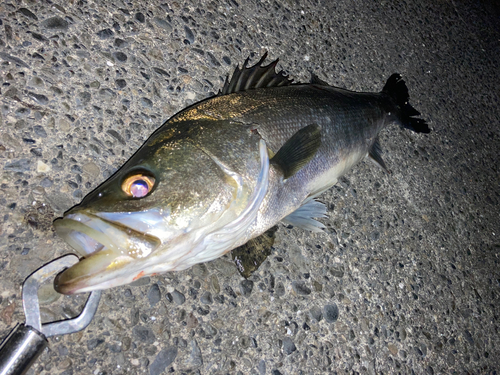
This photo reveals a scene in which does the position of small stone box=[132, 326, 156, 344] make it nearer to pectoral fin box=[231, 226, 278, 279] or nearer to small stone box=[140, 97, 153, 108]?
pectoral fin box=[231, 226, 278, 279]

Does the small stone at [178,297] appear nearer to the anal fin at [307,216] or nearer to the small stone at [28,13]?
the anal fin at [307,216]

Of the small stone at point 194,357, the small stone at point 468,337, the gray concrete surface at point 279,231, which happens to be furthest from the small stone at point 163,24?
the small stone at point 468,337

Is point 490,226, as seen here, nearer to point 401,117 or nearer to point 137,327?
point 401,117

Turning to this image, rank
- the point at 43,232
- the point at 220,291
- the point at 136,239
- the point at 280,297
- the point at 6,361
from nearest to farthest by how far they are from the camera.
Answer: the point at 6,361 → the point at 136,239 → the point at 43,232 → the point at 220,291 → the point at 280,297

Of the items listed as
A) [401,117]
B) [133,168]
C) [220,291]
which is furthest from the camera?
[401,117]

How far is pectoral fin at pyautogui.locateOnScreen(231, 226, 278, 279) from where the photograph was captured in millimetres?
1837

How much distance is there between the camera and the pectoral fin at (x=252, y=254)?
1.84m

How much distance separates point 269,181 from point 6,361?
126cm

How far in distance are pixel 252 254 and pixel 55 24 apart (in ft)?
5.88

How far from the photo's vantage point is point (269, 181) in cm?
164

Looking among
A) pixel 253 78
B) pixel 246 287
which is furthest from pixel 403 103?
pixel 246 287

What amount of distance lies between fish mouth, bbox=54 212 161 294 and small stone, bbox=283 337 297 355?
3.64 ft

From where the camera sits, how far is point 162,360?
1602 millimetres

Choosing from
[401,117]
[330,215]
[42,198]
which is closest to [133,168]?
[42,198]
